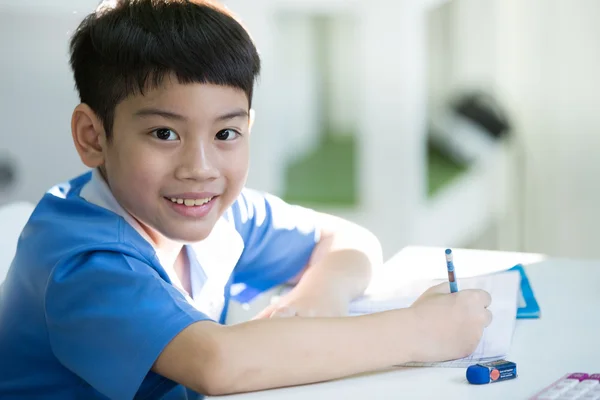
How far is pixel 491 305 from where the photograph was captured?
3.19 feet

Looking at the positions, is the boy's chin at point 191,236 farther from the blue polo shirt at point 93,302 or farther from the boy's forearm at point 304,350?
the boy's forearm at point 304,350

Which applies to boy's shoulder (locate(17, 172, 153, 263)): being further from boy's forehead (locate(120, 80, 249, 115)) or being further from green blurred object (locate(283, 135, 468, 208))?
green blurred object (locate(283, 135, 468, 208))

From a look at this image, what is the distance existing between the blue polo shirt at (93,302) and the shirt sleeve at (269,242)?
0.03 meters

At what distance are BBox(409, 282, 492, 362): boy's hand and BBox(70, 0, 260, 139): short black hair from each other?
1.03ft

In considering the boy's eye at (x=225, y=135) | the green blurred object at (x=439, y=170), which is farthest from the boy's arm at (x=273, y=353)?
the green blurred object at (x=439, y=170)

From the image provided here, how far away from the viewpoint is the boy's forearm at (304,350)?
769mm

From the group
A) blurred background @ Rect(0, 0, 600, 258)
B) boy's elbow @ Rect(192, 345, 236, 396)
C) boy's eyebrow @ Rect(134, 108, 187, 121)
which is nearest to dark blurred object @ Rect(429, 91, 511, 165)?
blurred background @ Rect(0, 0, 600, 258)

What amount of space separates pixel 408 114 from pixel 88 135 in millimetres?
1265

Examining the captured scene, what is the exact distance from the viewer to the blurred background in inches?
81.8

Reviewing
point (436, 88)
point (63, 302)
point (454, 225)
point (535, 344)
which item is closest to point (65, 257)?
point (63, 302)

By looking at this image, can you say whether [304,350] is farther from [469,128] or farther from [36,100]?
[469,128]

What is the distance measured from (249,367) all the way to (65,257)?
21 cm

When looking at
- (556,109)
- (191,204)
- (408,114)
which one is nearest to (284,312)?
(191,204)

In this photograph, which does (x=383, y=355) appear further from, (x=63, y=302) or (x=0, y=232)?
(x=0, y=232)
